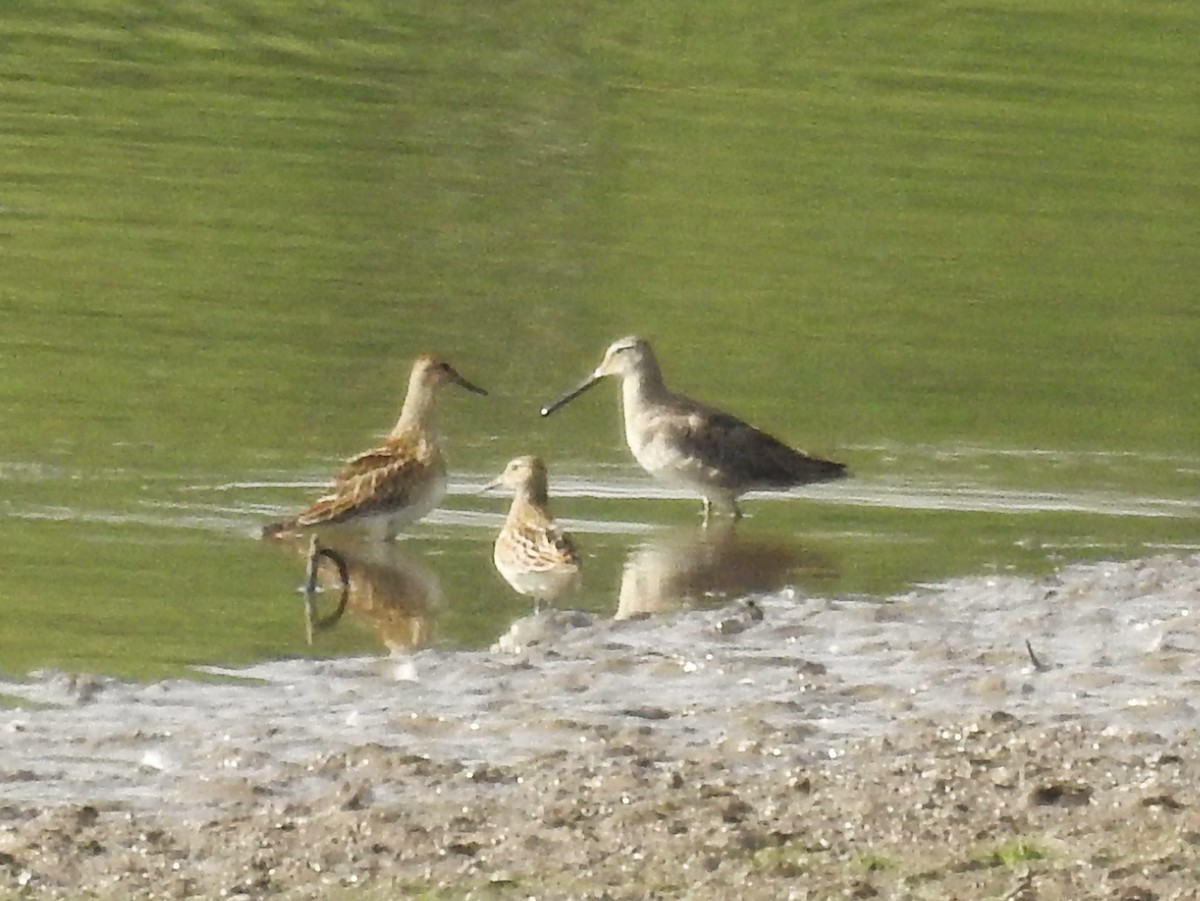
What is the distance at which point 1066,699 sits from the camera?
854 centimetres

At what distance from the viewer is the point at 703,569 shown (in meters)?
11.3

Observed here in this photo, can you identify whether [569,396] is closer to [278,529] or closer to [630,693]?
[278,529]

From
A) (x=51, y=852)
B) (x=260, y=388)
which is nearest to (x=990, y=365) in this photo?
(x=260, y=388)

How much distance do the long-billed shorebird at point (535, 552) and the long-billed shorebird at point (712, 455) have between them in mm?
1437

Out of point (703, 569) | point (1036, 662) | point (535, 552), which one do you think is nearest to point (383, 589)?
point (535, 552)

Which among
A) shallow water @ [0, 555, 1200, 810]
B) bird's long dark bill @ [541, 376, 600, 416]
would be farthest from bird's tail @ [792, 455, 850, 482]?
shallow water @ [0, 555, 1200, 810]

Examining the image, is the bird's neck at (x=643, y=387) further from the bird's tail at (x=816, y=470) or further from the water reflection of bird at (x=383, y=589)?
the water reflection of bird at (x=383, y=589)

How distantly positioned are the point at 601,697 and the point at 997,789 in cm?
156

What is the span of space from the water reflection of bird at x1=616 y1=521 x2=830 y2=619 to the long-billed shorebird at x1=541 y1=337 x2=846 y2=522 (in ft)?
1.19

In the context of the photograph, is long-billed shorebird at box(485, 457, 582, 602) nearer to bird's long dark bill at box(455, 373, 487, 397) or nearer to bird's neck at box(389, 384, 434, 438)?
bird's neck at box(389, 384, 434, 438)

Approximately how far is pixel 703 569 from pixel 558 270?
6708 millimetres

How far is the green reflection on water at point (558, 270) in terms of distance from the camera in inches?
456

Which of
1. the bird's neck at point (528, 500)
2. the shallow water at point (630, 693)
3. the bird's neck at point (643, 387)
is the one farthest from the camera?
the bird's neck at point (643, 387)

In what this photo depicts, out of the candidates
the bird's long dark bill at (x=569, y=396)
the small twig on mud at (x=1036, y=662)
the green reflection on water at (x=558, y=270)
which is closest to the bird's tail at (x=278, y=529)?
the green reflection on water at (x=558, y=270)
